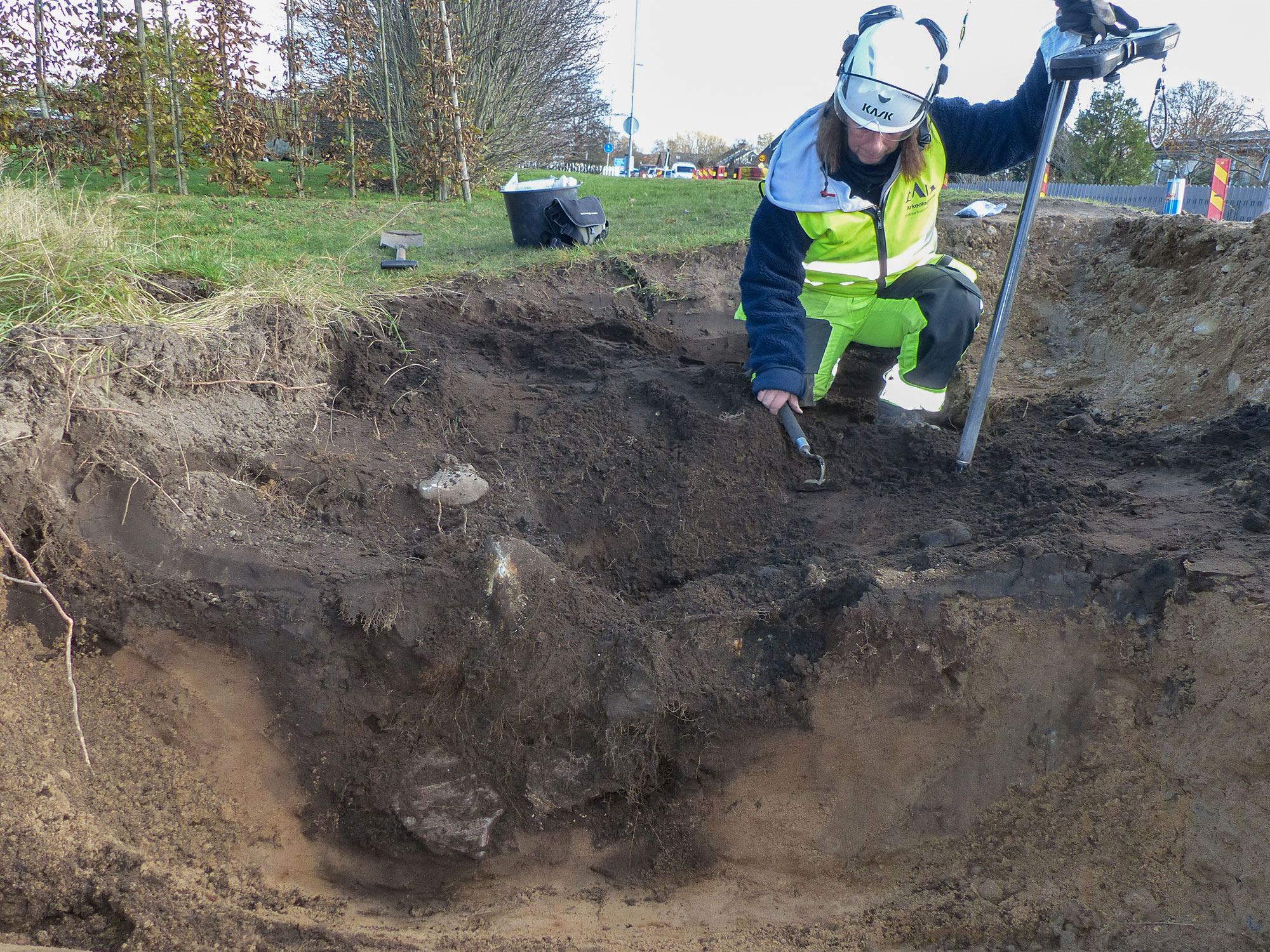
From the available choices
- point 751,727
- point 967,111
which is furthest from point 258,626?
point 967,111

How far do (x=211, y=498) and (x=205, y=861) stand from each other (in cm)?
106

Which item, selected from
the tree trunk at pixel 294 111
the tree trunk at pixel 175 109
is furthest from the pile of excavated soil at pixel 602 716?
the tree trunk at pixel 294 111

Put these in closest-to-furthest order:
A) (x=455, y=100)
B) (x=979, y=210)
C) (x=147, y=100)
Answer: (x=979, y=210)
(x=147, y=100)
(x=455, y=100)

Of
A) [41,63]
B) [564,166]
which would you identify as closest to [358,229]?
[41,63]

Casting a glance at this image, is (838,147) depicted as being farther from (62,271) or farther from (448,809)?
(62,271)

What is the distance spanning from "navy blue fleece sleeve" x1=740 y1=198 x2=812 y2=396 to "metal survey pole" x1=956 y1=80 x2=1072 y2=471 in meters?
0.67

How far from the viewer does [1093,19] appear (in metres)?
2.53

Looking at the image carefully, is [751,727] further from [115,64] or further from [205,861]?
[115,64]

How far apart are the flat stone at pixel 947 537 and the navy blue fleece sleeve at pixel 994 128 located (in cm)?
166

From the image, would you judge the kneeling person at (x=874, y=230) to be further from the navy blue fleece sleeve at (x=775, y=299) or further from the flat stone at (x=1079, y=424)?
the flat stone at (x=1079, y=424)

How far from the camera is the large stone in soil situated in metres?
2.19

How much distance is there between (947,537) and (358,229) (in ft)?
20.4

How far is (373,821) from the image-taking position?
7.20ft

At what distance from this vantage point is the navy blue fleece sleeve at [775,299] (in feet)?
10.5
